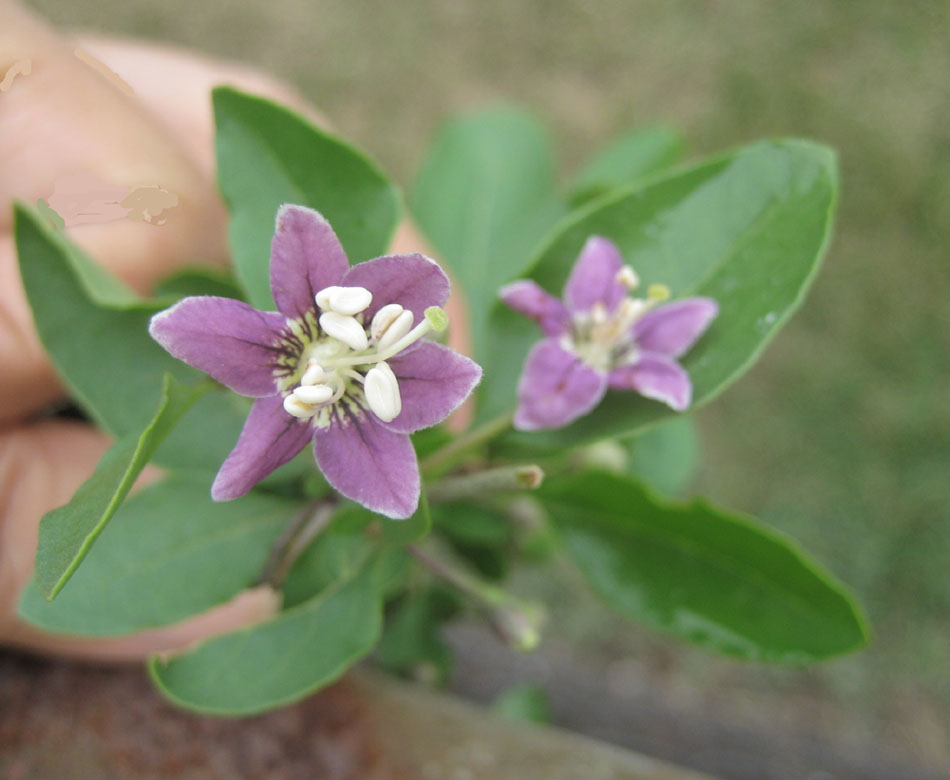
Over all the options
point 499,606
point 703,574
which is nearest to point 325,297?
point 499,606

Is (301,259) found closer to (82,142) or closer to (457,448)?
(457,448)

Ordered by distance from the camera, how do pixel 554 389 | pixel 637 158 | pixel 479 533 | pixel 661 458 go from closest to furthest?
pixel 554 389, pixel 479 533, pixel 661 458, pixel 637 158

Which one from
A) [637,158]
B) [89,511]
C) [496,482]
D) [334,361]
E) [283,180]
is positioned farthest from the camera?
[637,158]

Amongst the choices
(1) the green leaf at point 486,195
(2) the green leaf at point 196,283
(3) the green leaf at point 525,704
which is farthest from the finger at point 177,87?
(3) the green leaf at point 525,704

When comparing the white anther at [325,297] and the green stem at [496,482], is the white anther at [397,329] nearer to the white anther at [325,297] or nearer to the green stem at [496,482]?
the white anther at [325,297]

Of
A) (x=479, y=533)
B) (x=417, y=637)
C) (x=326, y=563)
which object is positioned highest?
(x=326, y=563)

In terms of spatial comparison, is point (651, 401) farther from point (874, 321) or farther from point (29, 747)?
point (874, 321)

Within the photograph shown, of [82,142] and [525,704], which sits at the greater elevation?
[82,142]

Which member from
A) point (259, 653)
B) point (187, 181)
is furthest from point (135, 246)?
point (259, 653)
